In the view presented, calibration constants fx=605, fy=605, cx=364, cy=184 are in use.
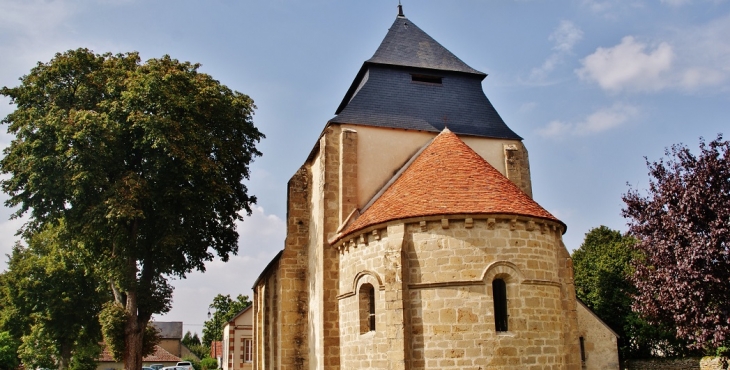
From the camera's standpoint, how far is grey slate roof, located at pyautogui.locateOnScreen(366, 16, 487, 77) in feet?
65.9

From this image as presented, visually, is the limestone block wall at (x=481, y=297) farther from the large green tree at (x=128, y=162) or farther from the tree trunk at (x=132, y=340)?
the tree trunk at (x=132, y=340)

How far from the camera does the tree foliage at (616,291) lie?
80.1 feet

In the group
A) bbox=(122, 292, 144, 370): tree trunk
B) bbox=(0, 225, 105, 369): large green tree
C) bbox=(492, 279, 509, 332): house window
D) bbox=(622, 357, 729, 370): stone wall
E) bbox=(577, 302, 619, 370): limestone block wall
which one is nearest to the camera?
bbox=(492, 279, 509, 332): house window

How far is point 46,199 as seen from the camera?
19484mm

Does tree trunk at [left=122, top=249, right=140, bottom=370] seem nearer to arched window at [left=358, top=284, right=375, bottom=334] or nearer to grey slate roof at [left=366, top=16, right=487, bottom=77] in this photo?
arched window at [left=358, top=284, right=375, bottom=334]

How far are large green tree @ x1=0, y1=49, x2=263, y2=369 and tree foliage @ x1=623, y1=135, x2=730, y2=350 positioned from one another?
13578mm

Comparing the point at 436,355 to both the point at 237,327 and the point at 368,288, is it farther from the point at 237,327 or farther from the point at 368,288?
the point at 237,327

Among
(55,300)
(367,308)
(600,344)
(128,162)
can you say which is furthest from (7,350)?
(600,344)

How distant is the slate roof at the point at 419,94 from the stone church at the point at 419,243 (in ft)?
0.16

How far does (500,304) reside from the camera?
13242 millimetres

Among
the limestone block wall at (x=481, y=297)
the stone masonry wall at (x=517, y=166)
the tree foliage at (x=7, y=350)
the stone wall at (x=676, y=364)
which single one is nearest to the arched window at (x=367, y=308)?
the limestone block wall at (x=481, y=297)

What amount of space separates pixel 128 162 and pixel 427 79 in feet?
34.7

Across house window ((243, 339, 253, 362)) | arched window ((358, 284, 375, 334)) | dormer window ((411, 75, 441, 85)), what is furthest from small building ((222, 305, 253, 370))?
arched window ((358, 284, 375, 334))

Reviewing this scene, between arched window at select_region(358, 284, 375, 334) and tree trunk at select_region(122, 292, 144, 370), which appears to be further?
tree trunk at select_region(122, 292, 144, 370)
